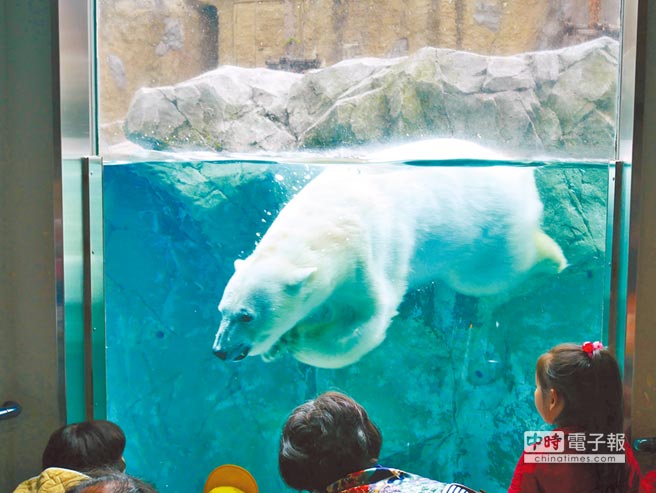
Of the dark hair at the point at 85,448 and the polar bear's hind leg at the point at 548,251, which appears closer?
the dark hair at the point at 85,448

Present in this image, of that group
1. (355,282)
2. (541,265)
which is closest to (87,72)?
(355,282)

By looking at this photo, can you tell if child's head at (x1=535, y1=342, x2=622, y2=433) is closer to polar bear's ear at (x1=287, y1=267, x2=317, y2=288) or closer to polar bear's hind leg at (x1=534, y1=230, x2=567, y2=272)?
polar bear's hind leg at (x1=534, y1=230, x2=567, y2=272)

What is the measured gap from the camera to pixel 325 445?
1598 millimetres

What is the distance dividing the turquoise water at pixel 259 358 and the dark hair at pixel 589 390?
1.80 feet

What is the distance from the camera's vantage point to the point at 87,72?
2.30 meters

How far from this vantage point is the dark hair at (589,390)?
1714 mm

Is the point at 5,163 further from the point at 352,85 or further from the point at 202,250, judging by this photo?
the point at 352,85

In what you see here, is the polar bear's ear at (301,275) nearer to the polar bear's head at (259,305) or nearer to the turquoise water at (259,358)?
the polar bear's head at (259,305)

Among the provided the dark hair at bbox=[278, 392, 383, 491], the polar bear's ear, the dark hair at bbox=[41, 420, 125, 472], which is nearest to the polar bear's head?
the polar bear's ear

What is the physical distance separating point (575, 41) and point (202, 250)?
1.40 m

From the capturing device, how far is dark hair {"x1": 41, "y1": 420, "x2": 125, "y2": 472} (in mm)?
1831

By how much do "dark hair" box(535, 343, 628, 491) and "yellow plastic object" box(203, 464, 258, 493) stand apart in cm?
107

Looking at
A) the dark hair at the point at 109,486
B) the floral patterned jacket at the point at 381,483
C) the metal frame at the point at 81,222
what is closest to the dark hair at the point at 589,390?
the floral patterned jacket at the point at 381,483

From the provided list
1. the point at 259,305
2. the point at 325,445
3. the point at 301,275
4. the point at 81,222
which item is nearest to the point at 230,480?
the point at 259,305
